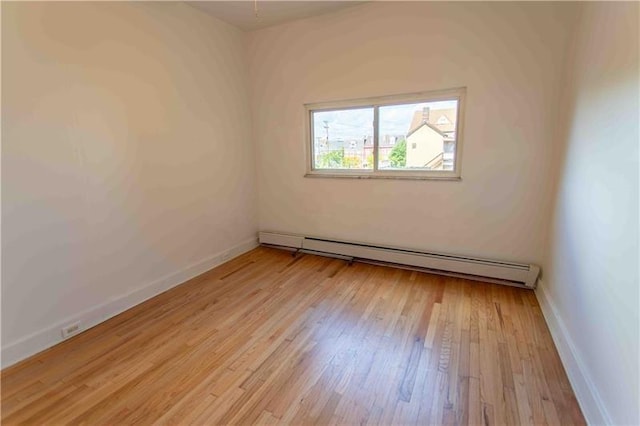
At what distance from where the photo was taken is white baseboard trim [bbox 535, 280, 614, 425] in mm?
1451

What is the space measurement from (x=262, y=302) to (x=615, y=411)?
91.3 inches

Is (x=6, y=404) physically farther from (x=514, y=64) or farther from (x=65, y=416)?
(x=514, y=64)

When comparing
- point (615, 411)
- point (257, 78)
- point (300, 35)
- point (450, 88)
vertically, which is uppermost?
point (300, 35)

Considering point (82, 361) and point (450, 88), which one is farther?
point (450, 88)

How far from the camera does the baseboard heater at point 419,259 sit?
9.41 ft

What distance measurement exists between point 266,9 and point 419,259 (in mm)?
3138

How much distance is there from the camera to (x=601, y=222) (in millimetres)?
1663

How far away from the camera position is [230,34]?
3.57 metres

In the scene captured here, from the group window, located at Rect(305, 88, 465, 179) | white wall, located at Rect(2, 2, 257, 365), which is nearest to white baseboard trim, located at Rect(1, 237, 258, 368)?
white wall, located at Rect(2, 2, 257, 365)

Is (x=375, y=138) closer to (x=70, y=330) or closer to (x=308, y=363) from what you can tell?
(x=308, y=363)

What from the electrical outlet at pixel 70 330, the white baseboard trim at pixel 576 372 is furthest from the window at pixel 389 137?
the electrical outlet at pixel 70 330

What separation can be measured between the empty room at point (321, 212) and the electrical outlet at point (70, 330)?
0.01 m

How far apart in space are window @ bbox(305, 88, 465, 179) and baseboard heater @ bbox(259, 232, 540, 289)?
2.76 ft

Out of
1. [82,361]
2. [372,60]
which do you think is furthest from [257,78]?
[82,361]
